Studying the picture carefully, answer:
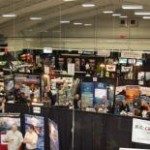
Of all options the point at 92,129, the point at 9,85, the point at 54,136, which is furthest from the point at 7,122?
the point at 9,85

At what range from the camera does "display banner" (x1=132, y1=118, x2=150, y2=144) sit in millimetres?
9484

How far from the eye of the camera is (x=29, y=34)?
32.3 meters

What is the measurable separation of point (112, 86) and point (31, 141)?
17.7ft

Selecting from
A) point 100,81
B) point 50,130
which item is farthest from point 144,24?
point 50,130

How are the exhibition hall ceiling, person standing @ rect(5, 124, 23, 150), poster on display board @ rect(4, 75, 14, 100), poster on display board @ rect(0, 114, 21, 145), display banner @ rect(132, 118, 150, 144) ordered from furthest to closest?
the exhibition hall ceiling
poster on display board @ rect(4, 75, 14, 100)
poster on display board @ rect(0, 114, 21, 145)
person standing @ rect(5, 124, 23, 150)
display banner @ rect(132, 118, 150, 144)

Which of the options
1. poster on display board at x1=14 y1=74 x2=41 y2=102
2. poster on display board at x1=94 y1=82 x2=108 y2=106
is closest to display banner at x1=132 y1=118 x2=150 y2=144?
poster on display board at x1=94 y1=82 x2=108 y2=106

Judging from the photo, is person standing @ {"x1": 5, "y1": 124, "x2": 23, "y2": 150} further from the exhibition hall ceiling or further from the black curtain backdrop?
the exhibition hall ceiling

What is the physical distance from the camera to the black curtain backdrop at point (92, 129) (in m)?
9.96

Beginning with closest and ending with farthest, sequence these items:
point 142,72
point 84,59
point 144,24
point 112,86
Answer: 1. point 112,86
2. point 142,72
3. point 84,59
4. point 144,24

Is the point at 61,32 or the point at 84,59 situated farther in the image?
the point at 61,32

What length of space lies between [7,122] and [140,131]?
3.33m

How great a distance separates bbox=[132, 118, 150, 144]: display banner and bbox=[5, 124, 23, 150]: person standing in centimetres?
273

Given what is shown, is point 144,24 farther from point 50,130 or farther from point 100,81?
point 50,130

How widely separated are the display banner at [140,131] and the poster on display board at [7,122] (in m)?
2.93
